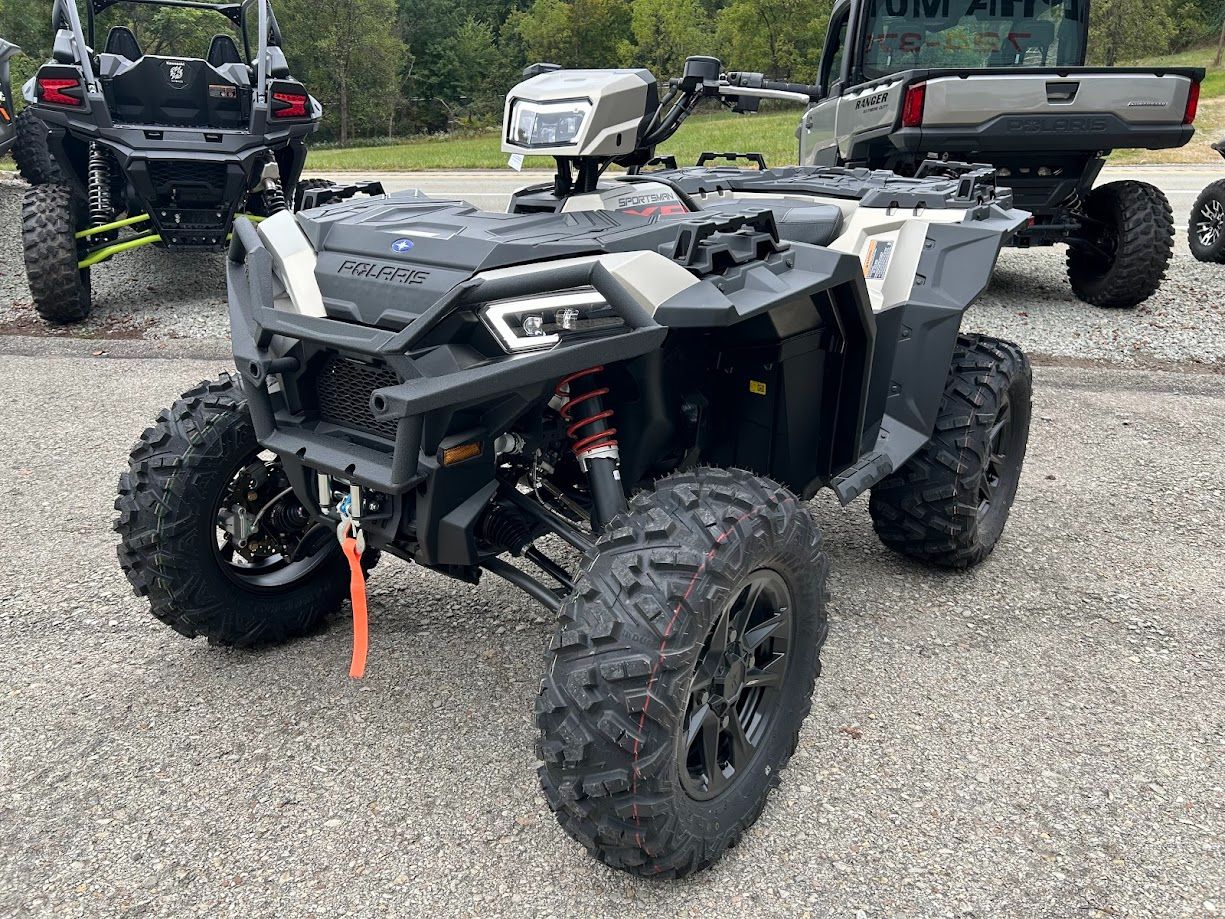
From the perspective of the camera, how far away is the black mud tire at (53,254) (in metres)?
6.86

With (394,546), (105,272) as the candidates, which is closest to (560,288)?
(394,546)

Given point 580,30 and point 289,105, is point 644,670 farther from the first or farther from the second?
point 580,30

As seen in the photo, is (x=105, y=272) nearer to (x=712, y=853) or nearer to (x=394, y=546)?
(x=394, y=546)

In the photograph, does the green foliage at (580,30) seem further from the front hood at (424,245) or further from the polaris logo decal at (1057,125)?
the front hood at (424,245)

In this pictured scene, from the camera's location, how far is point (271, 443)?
7.76 ft

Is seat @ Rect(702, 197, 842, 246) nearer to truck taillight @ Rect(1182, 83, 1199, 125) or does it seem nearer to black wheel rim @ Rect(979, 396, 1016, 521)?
black wheel rim @ Rect(979, 396, 1016, 521)

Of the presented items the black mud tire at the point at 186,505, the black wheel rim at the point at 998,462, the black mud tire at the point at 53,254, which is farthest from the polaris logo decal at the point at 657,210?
the black mud tire at the point at 53,254

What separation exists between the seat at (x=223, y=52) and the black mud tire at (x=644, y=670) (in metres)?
7.87

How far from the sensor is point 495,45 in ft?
218

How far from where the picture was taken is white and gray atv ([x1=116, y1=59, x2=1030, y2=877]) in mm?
2023

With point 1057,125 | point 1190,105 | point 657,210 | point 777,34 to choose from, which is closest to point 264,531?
point 657,210

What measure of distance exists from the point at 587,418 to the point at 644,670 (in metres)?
0.64

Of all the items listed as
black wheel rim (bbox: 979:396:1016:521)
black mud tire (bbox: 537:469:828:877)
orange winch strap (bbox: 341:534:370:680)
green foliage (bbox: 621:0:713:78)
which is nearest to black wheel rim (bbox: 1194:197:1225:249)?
black wheel rim (bbox: 979:396:1016:521)

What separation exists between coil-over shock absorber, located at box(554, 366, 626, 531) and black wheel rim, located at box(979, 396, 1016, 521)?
178 cm
